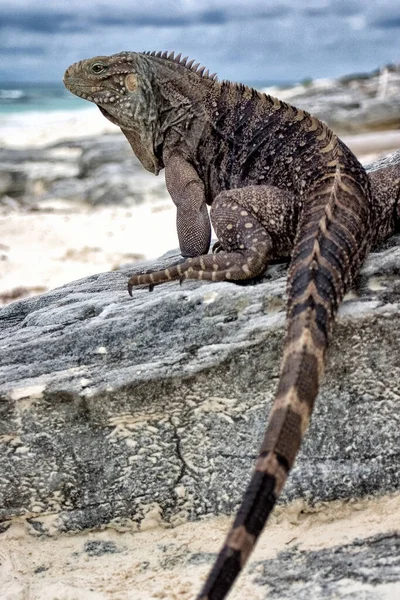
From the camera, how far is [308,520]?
3602 mm

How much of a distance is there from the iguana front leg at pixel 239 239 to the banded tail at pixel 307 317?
0.89 ft

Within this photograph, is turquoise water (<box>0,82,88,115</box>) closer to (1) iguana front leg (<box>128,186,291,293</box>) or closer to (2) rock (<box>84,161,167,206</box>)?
(2) rock (<box>84,161,167,206</box>)

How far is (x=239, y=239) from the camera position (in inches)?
159

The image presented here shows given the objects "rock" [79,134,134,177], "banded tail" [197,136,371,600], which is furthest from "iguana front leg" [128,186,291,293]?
"rock" [79,134,134,177]

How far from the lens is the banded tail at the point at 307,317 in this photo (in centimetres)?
239

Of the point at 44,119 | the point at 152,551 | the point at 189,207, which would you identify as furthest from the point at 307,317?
the point at 44,119

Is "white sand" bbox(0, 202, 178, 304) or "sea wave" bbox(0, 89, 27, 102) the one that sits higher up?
"sea wave" bbox(0, 89, 27, 102)

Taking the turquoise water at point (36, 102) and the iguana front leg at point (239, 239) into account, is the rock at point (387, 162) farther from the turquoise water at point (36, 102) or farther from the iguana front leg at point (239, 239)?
the turquoise water at point (36, 102)

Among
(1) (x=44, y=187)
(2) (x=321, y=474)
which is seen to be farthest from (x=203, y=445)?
(1) (x=44, y=187)

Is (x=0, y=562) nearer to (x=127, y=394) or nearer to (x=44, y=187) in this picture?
(x=127, y=394)

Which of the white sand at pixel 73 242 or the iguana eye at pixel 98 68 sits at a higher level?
the iguana eye at pixel 98 68

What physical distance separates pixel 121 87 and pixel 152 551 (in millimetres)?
2962

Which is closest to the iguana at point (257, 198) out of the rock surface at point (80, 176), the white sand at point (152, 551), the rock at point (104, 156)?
the white sand at point (152, 551)

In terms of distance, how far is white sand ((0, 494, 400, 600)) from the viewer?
133 inches
